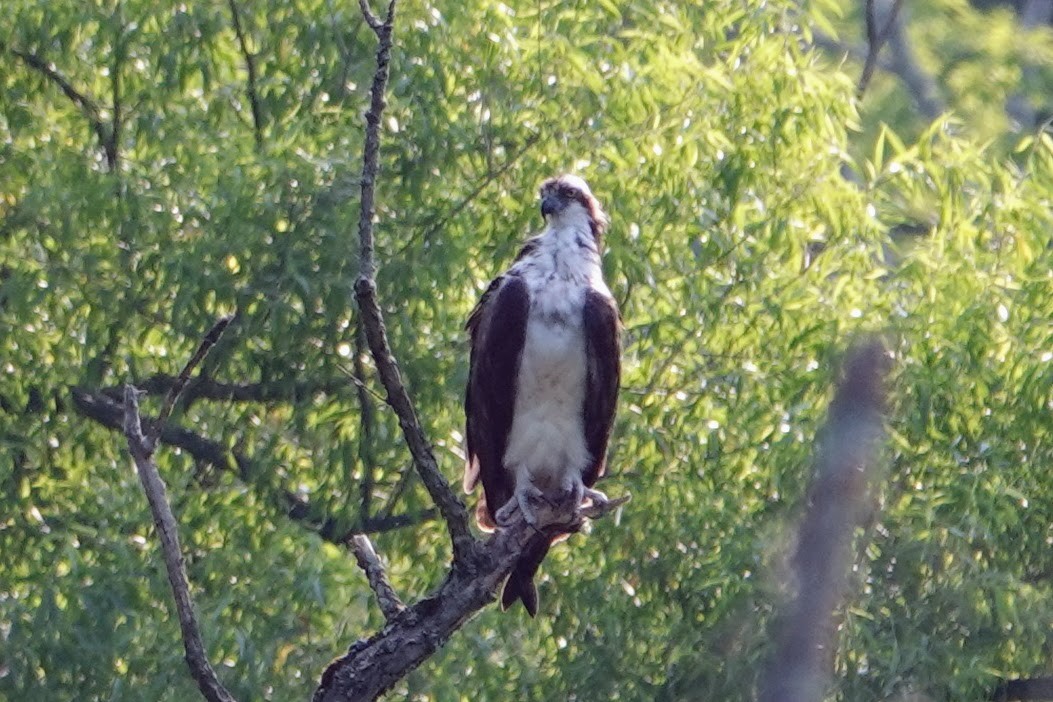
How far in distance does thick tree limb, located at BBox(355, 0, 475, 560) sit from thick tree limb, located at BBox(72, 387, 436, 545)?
2.63 m

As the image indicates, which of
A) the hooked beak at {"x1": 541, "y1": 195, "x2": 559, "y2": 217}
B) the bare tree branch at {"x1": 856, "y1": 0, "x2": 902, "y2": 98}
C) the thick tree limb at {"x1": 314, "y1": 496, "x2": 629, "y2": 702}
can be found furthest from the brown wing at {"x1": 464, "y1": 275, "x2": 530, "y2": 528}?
the bare tree branch at {"x1": 856, "y1": 0, "x2": 902, "y2": 98}

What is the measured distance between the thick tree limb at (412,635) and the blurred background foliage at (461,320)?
1.89 meters

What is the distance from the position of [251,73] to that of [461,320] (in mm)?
1140

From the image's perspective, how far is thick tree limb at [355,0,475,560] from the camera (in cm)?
260

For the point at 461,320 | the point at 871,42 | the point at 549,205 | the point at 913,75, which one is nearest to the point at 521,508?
the point at 549,205

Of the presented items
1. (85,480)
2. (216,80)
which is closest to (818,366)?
(216,80)

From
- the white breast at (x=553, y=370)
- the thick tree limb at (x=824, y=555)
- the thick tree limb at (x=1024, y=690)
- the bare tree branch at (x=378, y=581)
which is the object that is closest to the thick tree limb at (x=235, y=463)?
the white breast at (x=553, y=370)

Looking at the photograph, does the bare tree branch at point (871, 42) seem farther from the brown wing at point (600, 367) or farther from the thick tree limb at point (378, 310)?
the thick tree limb at point (378, 310)

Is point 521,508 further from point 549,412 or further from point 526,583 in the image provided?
point 549,412

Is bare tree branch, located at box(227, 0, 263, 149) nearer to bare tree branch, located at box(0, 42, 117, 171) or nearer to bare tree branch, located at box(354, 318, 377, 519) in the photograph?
bare tree branch, located at box(0, 42, 117, 171)

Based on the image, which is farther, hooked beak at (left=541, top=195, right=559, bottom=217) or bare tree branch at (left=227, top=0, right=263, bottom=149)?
bare tree branch at (left=227, top=0, right=263, bottom=149)

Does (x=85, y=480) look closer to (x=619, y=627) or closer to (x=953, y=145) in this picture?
(x=619, y=627)

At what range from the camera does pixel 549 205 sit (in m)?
4.44

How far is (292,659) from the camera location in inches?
200
